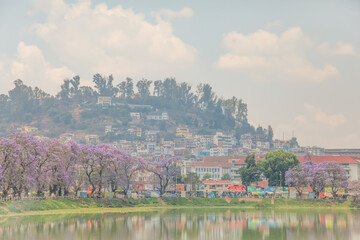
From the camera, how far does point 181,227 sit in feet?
250

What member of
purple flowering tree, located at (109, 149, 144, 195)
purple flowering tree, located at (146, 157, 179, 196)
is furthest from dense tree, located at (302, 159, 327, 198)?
purple flowering tree, located at (109, 149, 144, 195)

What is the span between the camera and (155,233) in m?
69.1

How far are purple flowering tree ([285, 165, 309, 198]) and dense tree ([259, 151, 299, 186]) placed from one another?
9877 mm

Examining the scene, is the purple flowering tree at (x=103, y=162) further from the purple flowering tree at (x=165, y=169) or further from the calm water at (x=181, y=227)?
the calm water at (x=181, y=227)

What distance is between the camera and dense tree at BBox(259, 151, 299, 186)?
461 feet

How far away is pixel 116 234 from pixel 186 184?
84.2m

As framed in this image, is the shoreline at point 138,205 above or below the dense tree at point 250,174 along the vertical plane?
below

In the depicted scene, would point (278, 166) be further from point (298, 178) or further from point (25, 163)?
point (25, 163)

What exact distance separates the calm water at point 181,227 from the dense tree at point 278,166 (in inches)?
1830

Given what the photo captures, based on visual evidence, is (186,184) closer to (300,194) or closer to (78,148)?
(300,194)

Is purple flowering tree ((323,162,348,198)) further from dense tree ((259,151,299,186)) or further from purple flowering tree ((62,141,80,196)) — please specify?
purple flowering tree ((62,141,80,196))

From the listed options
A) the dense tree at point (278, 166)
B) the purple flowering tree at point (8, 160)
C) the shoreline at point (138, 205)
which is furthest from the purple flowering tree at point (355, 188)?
the purple flowering tree at point (8, 160)

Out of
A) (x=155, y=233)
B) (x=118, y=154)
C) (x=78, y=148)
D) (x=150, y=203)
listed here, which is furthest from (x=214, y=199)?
(x=155, y=233)

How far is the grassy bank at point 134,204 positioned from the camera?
90688mm
